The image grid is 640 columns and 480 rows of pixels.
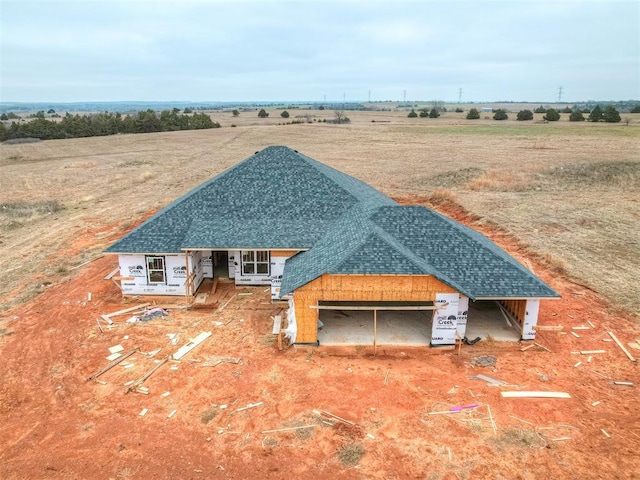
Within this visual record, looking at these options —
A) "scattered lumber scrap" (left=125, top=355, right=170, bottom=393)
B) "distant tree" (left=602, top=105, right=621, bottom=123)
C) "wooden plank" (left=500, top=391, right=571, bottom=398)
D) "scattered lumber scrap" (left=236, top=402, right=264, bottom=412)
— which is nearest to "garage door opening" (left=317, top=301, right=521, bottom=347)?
"wooden plank" (left=500, top=391, right=571, bottom=398)

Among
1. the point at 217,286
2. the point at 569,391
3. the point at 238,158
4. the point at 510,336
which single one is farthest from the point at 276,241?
the point at 238,158

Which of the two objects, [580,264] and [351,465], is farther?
[580,264]

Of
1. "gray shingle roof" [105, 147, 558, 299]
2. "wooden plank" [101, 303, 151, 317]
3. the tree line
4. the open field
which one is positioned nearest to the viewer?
the open field

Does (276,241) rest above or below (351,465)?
above

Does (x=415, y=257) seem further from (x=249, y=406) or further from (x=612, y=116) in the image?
(x=612, y=116)

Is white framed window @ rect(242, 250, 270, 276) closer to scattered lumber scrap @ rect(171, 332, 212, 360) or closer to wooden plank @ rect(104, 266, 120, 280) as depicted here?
scattered lumber scrap @ rect(171, 332, 212, 360)

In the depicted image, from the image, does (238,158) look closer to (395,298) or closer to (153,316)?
(153,316)
